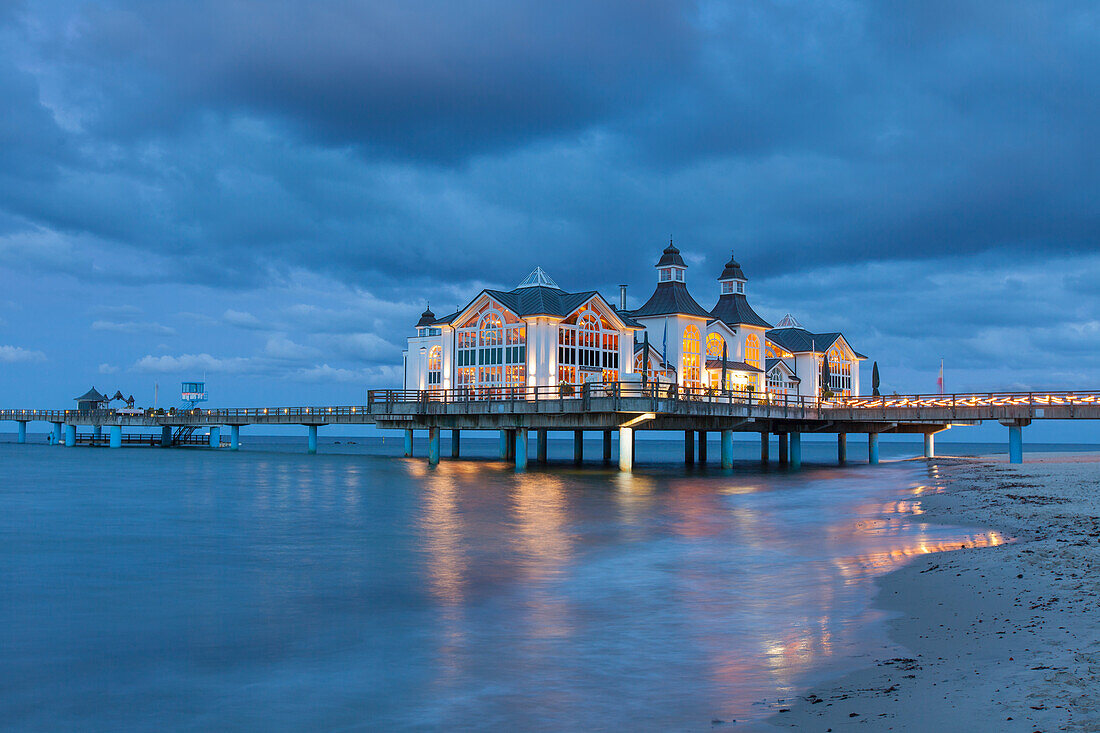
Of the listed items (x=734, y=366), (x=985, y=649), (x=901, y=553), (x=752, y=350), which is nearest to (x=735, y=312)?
(x=752, y=350)

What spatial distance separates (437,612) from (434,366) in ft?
181

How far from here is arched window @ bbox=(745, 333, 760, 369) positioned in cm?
7353

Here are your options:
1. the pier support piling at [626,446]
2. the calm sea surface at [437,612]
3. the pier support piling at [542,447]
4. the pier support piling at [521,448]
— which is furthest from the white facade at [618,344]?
the calm sea surface at [437,612]

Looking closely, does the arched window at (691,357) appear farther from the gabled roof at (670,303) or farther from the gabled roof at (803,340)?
the gabled roof at (803,340)

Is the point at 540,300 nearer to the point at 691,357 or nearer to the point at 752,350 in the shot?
the point at 691,357

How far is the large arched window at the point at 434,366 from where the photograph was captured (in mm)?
68375

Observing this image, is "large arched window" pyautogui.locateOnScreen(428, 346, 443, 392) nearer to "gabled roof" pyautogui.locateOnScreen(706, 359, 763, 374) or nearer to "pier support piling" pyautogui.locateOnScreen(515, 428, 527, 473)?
"pier support piling" pyautogui.locateOnScreen(515, 428, 527, 473)

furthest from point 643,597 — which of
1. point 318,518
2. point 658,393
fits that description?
point 658,393

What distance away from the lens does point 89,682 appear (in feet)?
34.3

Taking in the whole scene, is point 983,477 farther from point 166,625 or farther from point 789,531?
point 166,625

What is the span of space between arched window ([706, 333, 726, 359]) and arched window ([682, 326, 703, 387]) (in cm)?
151

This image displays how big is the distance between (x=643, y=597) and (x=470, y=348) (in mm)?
43780

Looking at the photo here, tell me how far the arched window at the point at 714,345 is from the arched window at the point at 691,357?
59.4 inches

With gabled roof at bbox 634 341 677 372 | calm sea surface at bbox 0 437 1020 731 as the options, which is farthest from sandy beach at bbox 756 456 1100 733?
gabled roof at bbox 634 341 677 372
